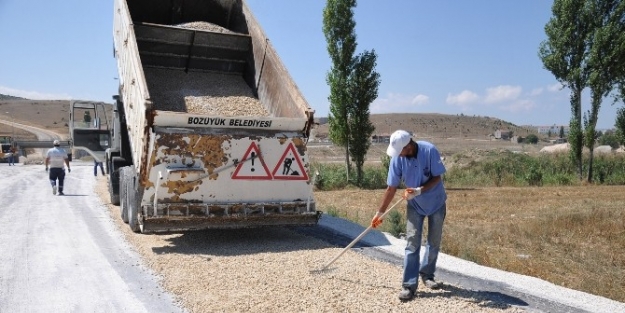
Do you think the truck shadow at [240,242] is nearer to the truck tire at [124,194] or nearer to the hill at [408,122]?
the truck tire at [124,194]

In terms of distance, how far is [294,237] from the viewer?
791 centimetres

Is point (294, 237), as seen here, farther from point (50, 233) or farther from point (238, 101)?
point (50, 233)

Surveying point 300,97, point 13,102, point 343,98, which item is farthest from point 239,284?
point 13,102

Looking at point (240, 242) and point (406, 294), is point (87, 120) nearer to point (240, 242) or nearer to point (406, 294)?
point (240, 242)

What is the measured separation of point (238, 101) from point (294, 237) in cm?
249

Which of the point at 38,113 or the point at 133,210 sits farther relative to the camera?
the point at 38,113

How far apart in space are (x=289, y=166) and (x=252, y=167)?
0.54 metres

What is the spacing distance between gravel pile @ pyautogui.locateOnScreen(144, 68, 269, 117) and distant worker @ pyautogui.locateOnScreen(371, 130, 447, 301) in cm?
357

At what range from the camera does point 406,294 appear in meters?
4.80

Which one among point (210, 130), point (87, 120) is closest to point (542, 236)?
point (210, 130)

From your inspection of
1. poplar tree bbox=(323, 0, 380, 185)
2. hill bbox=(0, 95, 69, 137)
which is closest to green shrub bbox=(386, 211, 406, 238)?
poplar tree bbox=(323, 0, 380, 185)

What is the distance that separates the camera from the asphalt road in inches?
190

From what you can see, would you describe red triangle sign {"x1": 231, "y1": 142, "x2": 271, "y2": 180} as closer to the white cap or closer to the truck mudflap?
the truck mudflap

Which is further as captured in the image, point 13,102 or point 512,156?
point 13,102
